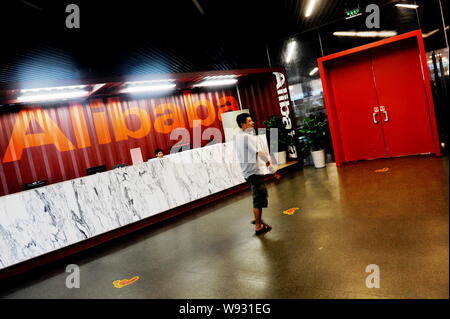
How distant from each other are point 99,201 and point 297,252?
10.9 ft

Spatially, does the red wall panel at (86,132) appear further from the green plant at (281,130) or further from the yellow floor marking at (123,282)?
the yellow floor marking at (123,282)

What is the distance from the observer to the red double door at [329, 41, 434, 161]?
272 inches

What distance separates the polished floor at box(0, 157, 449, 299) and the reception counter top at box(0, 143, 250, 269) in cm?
34

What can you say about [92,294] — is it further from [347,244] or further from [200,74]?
[200,74]

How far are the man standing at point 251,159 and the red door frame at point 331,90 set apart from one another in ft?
14.3

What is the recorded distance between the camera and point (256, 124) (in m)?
9.53

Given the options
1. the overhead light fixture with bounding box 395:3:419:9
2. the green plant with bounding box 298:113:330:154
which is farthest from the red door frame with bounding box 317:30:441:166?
the overhead light fixture with bounding box 395:3:419:9

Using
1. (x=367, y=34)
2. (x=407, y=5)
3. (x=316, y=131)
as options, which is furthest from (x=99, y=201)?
(x=407, y=5)

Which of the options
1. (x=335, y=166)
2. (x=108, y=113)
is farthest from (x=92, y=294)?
(x=335, y=166)

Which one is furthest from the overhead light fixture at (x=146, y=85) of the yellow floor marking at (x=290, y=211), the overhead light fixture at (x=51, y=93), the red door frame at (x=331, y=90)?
the yellow floor marking at (x=290, y=211)

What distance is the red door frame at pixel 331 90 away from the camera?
6.43 metres

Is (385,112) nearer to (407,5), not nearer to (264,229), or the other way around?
(407,5)

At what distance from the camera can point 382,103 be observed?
24.2 ft

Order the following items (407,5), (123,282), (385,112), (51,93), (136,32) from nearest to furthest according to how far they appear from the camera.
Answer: (123,282) < (136,32) < (51,93) < (407,5) < (385,112)
